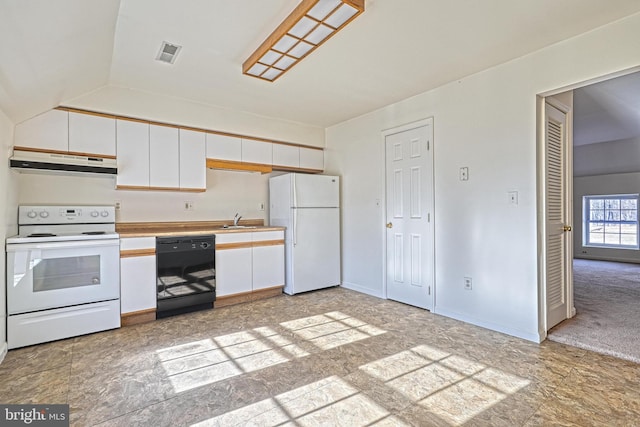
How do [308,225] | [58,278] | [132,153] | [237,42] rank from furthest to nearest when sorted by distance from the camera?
[308,225] < [132,153] < [58,278] < [237,42]

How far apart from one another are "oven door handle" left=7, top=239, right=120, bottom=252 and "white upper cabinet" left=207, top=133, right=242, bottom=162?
1.46 meters

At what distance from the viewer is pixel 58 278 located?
2.82m

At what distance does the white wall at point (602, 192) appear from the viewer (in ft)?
23.1

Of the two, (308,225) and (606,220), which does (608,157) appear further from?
(308,225)

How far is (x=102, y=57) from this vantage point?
101 inches

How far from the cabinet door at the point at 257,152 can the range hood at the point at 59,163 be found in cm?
151

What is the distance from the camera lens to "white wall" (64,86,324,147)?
3242 millimetres

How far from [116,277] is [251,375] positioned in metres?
1.79

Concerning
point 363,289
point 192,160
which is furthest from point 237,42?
point 363,289

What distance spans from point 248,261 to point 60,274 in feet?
6.01

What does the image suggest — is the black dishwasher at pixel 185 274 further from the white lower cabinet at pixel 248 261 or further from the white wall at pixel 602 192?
the white wall at pixel 602 192

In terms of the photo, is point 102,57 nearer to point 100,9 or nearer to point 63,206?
point 100,9

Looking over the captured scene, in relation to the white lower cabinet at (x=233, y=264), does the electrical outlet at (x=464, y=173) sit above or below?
above

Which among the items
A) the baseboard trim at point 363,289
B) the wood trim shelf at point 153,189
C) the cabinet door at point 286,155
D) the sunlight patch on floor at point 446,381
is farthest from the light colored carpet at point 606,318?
the wood trim shelf at point 153,189
